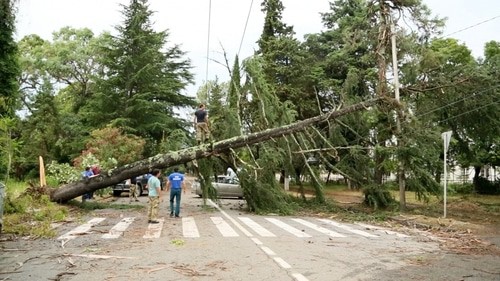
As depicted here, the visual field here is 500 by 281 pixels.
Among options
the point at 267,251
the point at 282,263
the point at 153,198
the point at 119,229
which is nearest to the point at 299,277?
the point at 282,263

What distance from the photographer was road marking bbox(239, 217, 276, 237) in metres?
11.0

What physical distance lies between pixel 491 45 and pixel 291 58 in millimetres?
15241

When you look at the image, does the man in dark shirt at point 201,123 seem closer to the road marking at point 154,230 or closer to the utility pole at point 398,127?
the road marking at point 154,230

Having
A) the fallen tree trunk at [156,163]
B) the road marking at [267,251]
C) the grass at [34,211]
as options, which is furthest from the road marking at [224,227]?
the grass at [34,211]

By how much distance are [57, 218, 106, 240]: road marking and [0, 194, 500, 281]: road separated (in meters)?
0.03

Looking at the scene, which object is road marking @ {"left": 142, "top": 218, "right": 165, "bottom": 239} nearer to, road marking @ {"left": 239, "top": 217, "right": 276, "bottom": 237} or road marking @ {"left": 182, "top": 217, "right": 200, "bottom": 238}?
road marking @ {"left": 182, "top": 217, "right": 200, "bottom": 238}

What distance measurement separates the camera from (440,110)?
18.9 m

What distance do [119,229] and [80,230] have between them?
954 millimetres

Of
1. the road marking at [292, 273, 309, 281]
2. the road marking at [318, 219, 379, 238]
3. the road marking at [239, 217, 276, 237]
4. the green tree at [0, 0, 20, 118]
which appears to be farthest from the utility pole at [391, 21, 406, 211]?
the green tree at [0, 0, 20, 118]

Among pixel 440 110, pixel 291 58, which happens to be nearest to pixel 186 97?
pixel 291 58

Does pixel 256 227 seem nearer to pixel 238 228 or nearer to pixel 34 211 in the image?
pixel 238 228

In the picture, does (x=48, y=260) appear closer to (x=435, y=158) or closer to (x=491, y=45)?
(x=435, y=158)

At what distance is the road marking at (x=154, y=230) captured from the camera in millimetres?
10453

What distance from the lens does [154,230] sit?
1155 cm
